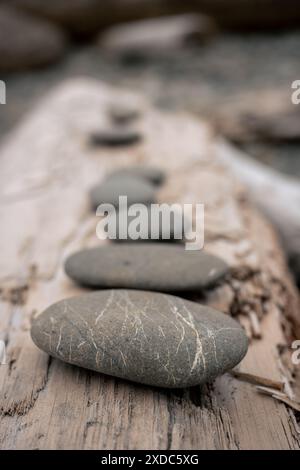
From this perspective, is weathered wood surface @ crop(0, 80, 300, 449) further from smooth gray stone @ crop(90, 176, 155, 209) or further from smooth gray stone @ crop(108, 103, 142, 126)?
smooth gray stone @ crop(108, 103, 142, 126)

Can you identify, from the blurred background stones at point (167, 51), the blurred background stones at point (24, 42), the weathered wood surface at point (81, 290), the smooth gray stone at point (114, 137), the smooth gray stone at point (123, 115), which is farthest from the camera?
the blurred background stones at point (24, 42)

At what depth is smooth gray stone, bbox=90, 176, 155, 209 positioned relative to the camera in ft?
5.46

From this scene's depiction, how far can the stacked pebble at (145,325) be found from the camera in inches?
33.7

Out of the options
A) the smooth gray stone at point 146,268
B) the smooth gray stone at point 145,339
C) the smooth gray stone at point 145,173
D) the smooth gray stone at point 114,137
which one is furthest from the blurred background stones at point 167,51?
the smooth gray stone at point 145,339

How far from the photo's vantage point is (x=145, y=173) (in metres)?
1.94

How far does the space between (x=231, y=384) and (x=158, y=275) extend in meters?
0.32

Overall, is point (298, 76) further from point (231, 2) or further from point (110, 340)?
point (110, 340)

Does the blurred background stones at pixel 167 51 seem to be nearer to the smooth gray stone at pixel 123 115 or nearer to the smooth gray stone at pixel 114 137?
the smooth gray stone at pixel 123 115

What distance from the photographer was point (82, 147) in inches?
96.5

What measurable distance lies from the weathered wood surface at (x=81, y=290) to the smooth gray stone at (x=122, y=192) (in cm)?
8

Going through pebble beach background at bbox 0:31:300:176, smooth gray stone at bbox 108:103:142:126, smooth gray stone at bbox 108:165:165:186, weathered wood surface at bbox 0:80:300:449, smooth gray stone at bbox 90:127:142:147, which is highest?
pebble beach background at bbox 0:31:300:176

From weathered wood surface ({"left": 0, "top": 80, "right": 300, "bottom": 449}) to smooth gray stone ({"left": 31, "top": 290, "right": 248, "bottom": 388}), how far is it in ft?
0.23

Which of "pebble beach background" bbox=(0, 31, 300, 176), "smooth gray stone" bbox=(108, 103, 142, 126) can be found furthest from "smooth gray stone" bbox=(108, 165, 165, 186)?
"pebble beach background" bbox=(0, 31, 300, 176)

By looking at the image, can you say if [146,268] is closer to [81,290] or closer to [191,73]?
[81,290]
